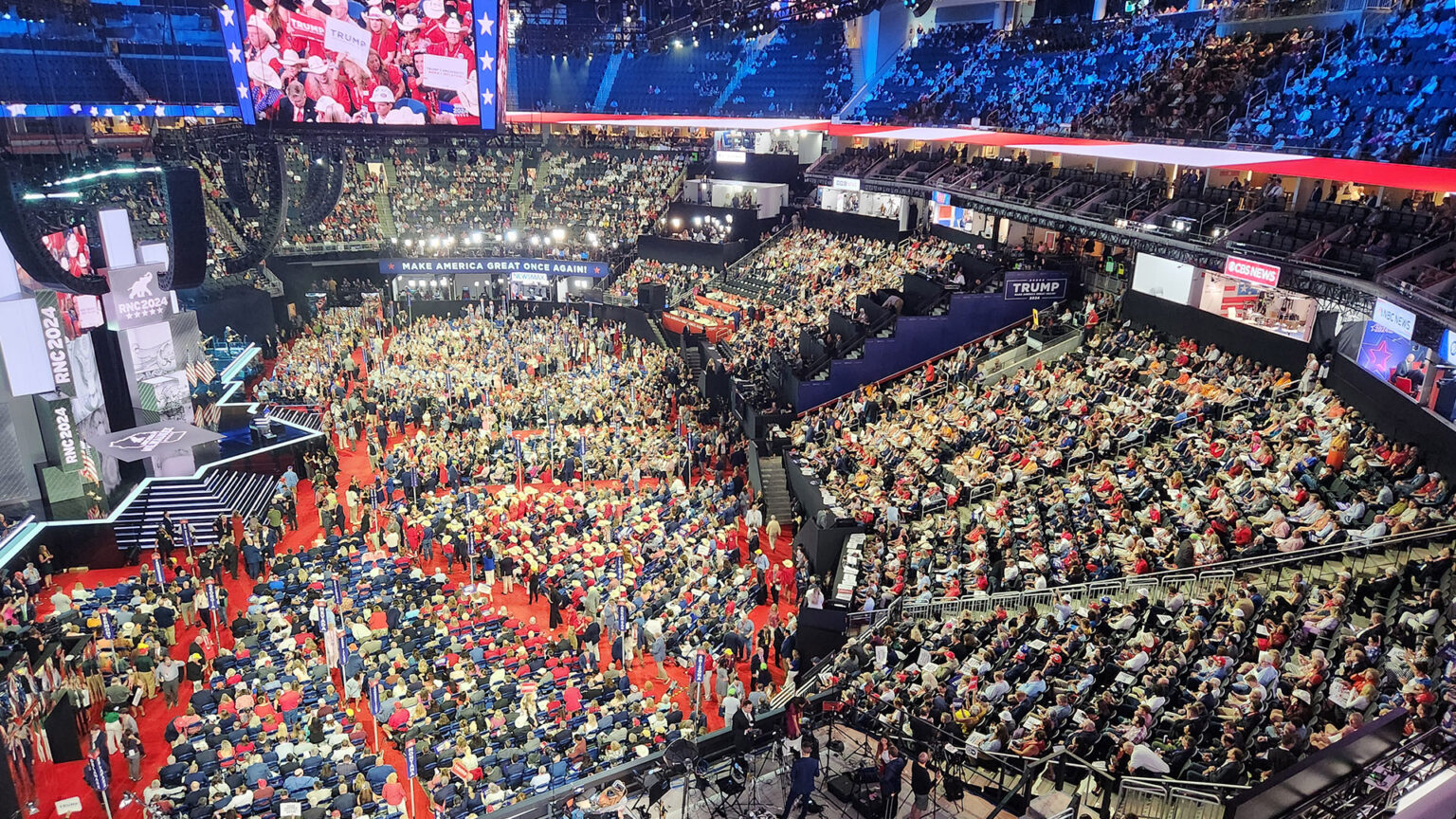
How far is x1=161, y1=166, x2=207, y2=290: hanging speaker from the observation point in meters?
21.5

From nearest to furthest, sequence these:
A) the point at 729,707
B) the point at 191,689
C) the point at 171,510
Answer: the point at 729,707, the point at 191,689, the point at 171,510

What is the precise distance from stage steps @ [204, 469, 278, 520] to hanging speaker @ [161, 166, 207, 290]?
16.8 ft

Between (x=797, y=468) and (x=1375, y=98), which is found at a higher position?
(x=1375, y=98)

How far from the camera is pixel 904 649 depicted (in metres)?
15.6

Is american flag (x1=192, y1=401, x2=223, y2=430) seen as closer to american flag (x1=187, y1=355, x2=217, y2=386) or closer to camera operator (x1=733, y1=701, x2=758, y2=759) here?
american flag (x1=187, y1=355, x2=217, y2=386)

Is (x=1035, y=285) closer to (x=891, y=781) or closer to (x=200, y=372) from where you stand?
(x=891, y=781)

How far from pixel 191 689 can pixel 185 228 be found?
11.6m

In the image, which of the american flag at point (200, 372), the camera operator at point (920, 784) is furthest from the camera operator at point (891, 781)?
the american flag at point (200, 372)

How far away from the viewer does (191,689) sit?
1647cm

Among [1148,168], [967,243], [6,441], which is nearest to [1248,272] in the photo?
[1148,168]

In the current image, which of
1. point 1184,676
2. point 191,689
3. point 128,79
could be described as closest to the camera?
point 1184,676

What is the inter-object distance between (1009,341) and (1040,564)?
12349 mm

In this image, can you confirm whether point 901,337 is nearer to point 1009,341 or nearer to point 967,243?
point 1009,341

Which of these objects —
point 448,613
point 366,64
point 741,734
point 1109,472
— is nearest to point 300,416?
point 366,64
